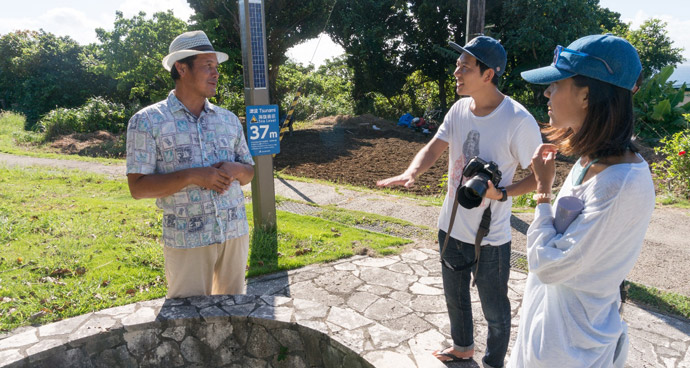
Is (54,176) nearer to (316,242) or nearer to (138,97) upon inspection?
(316,242)

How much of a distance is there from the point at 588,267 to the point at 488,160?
117 centimetres

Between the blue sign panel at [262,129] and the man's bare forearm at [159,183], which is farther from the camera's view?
the blue sign panel at [262,129]

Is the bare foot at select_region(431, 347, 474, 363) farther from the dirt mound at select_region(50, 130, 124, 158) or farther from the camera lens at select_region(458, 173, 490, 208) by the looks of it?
the dirt mound at select_region(50, 130, 124, 158)

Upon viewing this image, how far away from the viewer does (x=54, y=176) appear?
377 inches

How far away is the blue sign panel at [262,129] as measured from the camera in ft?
17.7

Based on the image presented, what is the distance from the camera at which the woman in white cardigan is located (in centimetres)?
145

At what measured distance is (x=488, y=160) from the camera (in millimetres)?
2609

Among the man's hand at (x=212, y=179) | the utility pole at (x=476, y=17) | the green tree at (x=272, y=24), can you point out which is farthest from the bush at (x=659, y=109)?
the man's hand at (x=212, y=179)

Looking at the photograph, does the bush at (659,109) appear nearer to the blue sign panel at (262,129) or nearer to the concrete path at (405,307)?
the concrete path at (405,307)

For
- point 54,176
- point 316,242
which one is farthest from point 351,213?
point 54,176

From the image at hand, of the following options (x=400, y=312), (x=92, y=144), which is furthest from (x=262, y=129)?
(x=92, y=144)

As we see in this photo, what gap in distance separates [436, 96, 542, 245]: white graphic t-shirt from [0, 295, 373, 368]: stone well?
102 cm

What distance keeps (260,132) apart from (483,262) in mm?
3496

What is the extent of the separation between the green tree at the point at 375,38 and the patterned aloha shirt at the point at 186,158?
17.3 m
